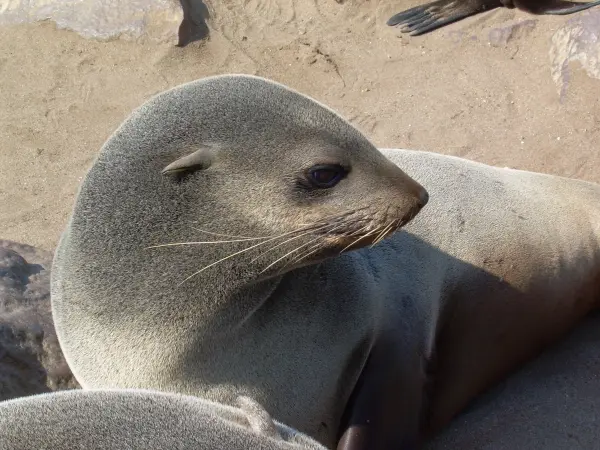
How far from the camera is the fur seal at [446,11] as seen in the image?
6.60m

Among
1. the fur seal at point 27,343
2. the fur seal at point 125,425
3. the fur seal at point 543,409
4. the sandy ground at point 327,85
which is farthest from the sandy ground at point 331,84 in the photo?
the fur seal at point 125,425

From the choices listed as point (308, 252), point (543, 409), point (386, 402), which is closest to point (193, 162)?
point (308, 252)

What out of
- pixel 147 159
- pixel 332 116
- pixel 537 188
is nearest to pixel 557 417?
pixel 537 188

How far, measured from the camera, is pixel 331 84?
671cm

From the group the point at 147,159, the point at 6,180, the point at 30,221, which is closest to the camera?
the point at 147,159

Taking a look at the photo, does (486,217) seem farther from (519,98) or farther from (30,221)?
(30,221)

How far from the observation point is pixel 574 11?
20.7 ft

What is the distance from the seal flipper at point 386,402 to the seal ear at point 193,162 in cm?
112

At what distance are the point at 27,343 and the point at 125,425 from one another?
2.00 meters

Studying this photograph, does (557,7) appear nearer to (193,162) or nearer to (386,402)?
(386,402)

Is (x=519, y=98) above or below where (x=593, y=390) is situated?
above

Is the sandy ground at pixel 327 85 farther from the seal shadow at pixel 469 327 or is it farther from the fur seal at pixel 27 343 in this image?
the seal shadow at pixel 469 327

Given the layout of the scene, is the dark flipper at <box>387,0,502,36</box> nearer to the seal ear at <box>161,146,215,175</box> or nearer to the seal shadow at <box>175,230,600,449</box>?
the seal shadow at <box>175,230,600,449</box>

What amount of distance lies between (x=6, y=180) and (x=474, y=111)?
3519mm
